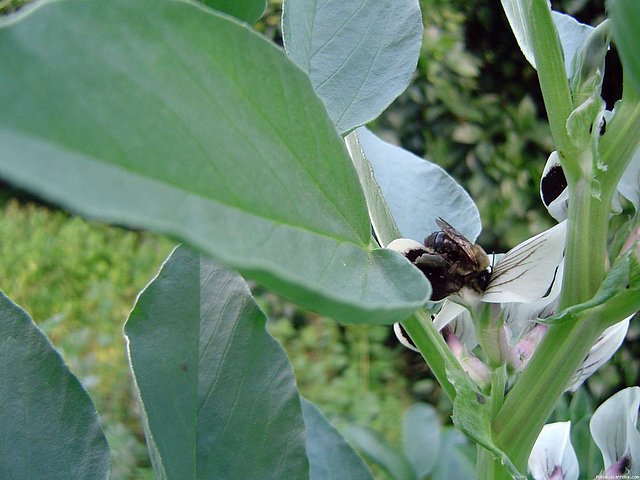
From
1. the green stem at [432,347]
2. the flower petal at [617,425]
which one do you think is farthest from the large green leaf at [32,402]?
the flower petal at [617,425]

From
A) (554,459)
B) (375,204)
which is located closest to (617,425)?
(554,459)

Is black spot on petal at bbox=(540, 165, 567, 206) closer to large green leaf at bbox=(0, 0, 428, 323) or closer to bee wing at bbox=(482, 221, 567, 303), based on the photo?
bee wing at bbox=(482, 221, 567, 303)

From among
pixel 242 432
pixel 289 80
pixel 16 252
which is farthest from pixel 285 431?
pixel 16 252

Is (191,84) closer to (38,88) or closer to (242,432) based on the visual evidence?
(38,88)

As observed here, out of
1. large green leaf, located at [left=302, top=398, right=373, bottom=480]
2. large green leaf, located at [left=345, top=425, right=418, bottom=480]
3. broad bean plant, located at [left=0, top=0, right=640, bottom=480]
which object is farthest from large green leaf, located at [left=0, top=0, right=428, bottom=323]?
large green leaf, located at [left=345, top=425, right=418, bottom=480]

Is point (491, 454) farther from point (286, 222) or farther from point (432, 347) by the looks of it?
point (286, 222)

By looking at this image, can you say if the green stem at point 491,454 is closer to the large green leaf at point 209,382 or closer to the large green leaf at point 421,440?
the large green leaf at point 209,382
